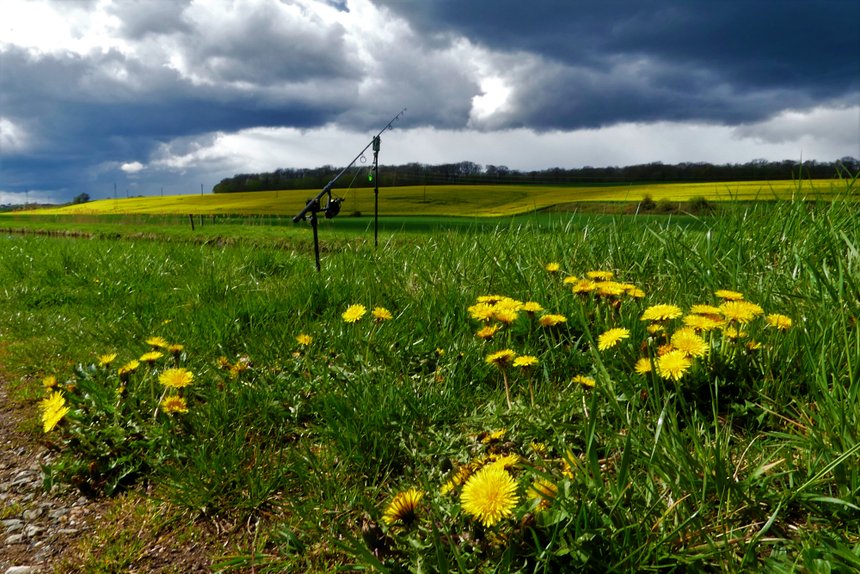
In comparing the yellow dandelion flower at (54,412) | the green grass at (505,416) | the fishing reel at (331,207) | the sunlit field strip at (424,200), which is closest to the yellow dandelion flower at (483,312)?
the green grass at (505,416)

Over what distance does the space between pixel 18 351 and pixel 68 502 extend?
2364 mm

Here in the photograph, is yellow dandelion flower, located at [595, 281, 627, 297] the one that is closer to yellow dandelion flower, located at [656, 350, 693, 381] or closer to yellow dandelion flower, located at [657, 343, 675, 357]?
yellow dandelion flower, located at [657, 343, 675, 357]

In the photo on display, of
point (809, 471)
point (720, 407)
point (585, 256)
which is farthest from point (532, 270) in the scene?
point (809, 471)

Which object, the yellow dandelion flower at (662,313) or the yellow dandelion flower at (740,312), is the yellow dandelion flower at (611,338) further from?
the yellow dandelion flower at (740,312)

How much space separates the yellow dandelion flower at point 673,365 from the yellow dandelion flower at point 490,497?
725 mm

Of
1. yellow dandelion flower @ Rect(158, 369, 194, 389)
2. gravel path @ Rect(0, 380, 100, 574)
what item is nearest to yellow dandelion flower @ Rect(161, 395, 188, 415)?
yellow dandelion flower @ Rect(158, 369, 194, 389)

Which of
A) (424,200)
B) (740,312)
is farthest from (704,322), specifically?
(424,200)

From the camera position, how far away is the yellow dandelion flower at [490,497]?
129cm

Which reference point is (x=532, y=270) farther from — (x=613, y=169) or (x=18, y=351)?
(x=613, y=169)

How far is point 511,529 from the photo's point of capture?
145cm

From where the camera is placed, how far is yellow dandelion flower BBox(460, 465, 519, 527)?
1.29m

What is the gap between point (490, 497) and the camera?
131 cm

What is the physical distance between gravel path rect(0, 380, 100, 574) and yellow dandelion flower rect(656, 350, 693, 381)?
7.03ft

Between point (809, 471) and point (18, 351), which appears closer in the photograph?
point (809, 471)
